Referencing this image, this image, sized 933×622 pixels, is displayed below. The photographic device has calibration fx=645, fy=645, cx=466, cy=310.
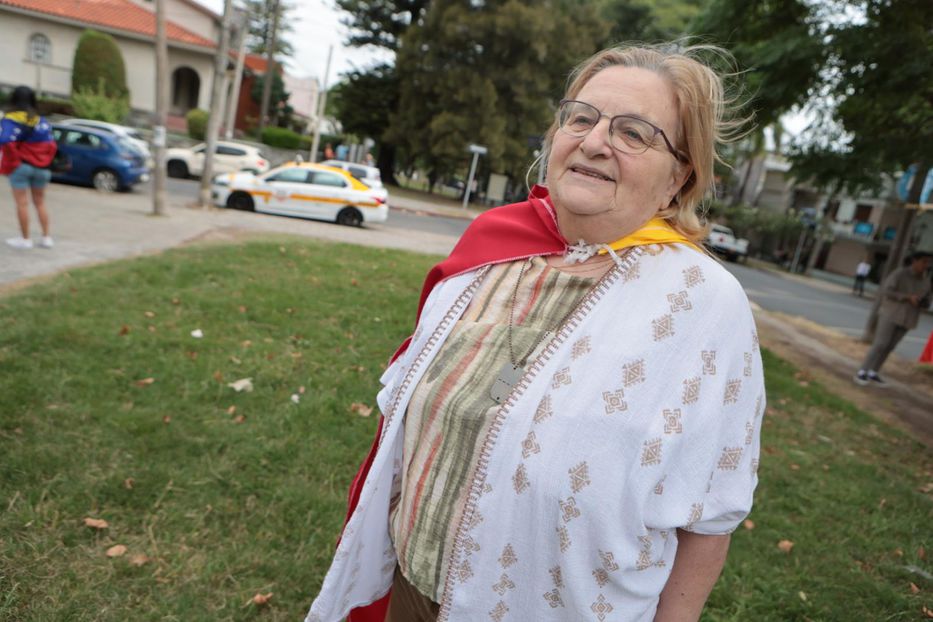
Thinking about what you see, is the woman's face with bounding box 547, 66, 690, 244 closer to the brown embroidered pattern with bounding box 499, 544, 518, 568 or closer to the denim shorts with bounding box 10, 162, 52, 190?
the brown embroidered pattern with bounding box 499, 544, 518, 568

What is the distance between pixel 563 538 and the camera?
1.43 m

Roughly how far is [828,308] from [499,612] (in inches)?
836

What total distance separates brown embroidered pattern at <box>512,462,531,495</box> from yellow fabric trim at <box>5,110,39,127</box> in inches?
339

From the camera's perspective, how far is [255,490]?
353cm

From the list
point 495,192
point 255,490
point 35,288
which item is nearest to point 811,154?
A: point 255,490

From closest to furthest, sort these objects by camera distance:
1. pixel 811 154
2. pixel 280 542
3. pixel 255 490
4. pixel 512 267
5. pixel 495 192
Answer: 1. pixel 512 267
2. pixel 280 542
3. pixel 255 490
4. pixel 811 154
5. pixel 495 192

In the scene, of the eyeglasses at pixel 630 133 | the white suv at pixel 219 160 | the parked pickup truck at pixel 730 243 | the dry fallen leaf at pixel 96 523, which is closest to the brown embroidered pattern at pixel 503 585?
the eyeglasses at pixel 630 133

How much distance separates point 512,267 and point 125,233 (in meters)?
10.4

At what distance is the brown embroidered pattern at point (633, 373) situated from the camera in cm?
139

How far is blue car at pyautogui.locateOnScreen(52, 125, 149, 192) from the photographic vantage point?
15852mm

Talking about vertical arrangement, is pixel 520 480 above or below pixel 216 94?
below

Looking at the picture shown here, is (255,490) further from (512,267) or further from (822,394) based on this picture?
(822,394)

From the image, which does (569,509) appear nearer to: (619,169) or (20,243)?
(619,169)

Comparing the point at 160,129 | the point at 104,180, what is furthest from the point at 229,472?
the point at 104,180
